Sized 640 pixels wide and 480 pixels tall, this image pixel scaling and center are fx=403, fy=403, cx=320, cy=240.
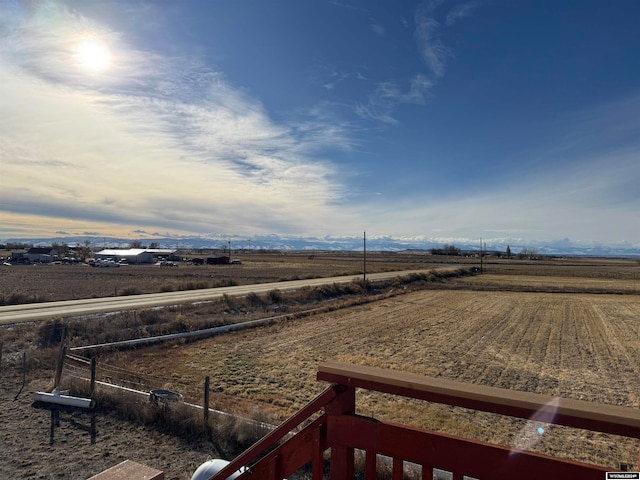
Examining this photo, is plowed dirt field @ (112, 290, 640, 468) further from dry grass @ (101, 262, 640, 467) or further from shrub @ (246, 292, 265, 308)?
shrub @ (246, 292, 265, 308)

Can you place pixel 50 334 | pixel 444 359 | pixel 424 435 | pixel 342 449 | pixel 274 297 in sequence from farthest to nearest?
pixel 274 297, pixel 50 334, pixel 444 359, pixel 342 449, pixel 424 435

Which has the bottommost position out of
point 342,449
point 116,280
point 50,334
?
point 116,280

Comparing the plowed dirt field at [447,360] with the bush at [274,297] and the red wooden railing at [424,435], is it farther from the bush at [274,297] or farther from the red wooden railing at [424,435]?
the red wooden railing at [424,435]

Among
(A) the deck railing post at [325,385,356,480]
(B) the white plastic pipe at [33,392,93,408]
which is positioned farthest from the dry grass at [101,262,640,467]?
(A) the deck railing post at [325,385,356,480]

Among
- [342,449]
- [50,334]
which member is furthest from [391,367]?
[50,334]

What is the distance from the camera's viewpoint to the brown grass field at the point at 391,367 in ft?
20.6

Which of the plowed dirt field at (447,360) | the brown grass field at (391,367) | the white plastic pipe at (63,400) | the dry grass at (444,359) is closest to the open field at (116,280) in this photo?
the brown grass field at (391,367)

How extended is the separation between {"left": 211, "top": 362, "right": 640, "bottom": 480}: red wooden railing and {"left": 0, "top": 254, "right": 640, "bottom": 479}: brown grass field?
4062 mm

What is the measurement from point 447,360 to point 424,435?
1135 cm

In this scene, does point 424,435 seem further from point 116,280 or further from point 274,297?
point 116,280

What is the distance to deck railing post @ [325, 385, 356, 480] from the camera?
82.1 inches

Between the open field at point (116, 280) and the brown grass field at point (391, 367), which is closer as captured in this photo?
the brown grass field at point (391, 367)

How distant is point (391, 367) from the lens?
11383 millimetres

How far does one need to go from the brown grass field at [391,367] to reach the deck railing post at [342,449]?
13.5ft
